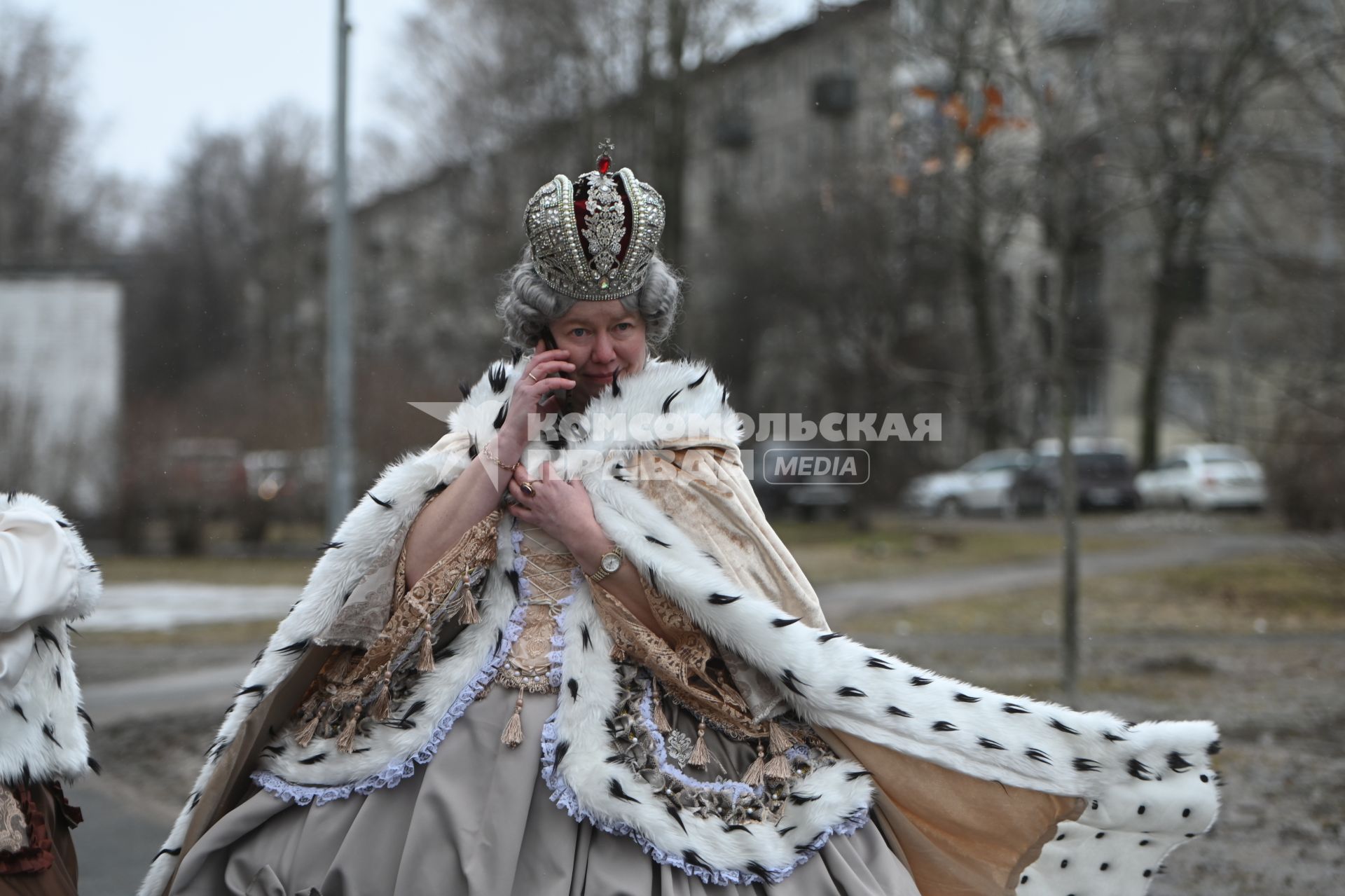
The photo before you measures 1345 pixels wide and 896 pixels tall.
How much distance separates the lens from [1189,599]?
39.1 feet

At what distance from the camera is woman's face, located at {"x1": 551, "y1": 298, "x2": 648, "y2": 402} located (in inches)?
105

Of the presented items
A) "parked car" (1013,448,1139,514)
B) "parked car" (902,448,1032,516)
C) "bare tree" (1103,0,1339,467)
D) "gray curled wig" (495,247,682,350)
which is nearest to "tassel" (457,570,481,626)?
"gray curled wig" (495,247,682,350)

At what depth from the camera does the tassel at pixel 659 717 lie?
→ 2.47m

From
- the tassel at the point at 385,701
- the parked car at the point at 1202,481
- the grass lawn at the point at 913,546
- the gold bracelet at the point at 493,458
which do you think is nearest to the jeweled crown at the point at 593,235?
the gold bracelet at the point at 493,458

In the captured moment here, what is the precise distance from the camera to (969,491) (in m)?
23.4

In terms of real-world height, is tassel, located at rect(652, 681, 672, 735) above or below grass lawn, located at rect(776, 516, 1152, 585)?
above

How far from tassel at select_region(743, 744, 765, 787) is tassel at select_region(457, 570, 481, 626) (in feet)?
2.10

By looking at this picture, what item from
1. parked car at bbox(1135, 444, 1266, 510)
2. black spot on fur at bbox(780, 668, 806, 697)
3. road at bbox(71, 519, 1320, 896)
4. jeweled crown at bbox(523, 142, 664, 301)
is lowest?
road at bbox(71, 519, 1320, 896)

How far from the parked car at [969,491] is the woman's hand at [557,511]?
21.1 m

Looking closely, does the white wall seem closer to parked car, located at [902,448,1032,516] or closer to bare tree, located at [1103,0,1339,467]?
bare tree, located at [1103,0,1339,467]

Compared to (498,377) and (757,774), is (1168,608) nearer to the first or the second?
(757,774)

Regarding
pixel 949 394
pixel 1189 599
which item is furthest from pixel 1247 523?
pixel 949 394

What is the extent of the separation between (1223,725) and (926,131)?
3991 millimetres

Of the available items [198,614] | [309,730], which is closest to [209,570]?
[198,614]
